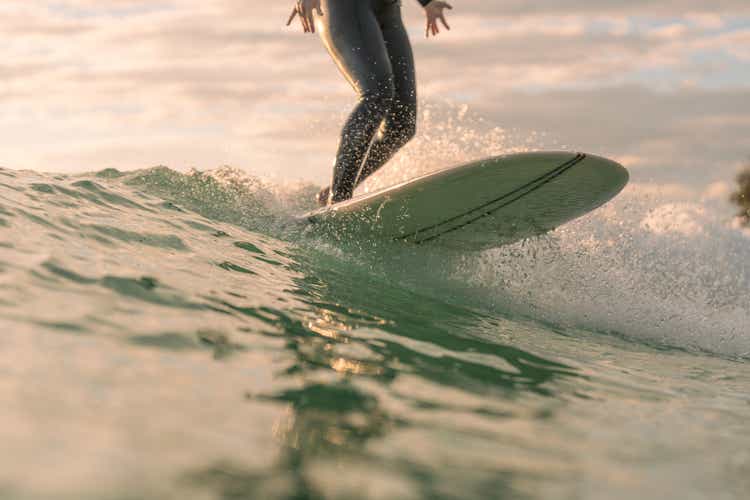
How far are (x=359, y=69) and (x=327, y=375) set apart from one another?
2.89m

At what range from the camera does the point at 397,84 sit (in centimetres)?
485

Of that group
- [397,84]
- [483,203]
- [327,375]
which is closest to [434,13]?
[397,84]

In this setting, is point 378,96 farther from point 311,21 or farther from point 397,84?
point 311,21

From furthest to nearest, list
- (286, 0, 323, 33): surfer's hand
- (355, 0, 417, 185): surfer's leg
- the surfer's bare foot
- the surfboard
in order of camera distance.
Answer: the surfer's bare foot, (355, 0, 417, 185): surfer's leg, (286, 0, 323, 33): surfer's hand, the surfboard

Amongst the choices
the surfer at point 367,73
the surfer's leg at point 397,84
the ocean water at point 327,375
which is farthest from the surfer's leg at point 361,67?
the ocean water at point 327,375

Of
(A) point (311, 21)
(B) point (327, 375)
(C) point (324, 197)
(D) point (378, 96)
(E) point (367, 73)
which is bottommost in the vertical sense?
(B) point (327, 375)

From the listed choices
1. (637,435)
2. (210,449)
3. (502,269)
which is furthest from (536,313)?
(210,449)

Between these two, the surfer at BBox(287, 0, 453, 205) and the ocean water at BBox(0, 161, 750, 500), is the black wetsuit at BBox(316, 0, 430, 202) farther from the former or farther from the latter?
the ocean water at BBox(0, 161, 750, 500)

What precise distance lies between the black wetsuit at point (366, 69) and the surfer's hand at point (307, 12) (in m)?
0.05

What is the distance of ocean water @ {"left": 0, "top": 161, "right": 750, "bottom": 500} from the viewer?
1.46 meters

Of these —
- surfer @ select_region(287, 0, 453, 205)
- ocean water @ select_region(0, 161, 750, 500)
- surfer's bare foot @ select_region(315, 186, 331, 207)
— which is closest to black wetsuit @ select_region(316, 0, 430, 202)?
surfer @ select_region(287, 0, 453, 205)

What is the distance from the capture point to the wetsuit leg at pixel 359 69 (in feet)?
14.9

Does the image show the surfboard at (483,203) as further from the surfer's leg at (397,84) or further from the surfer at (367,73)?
the surfer's leg at (397,84)

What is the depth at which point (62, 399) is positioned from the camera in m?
1.64
